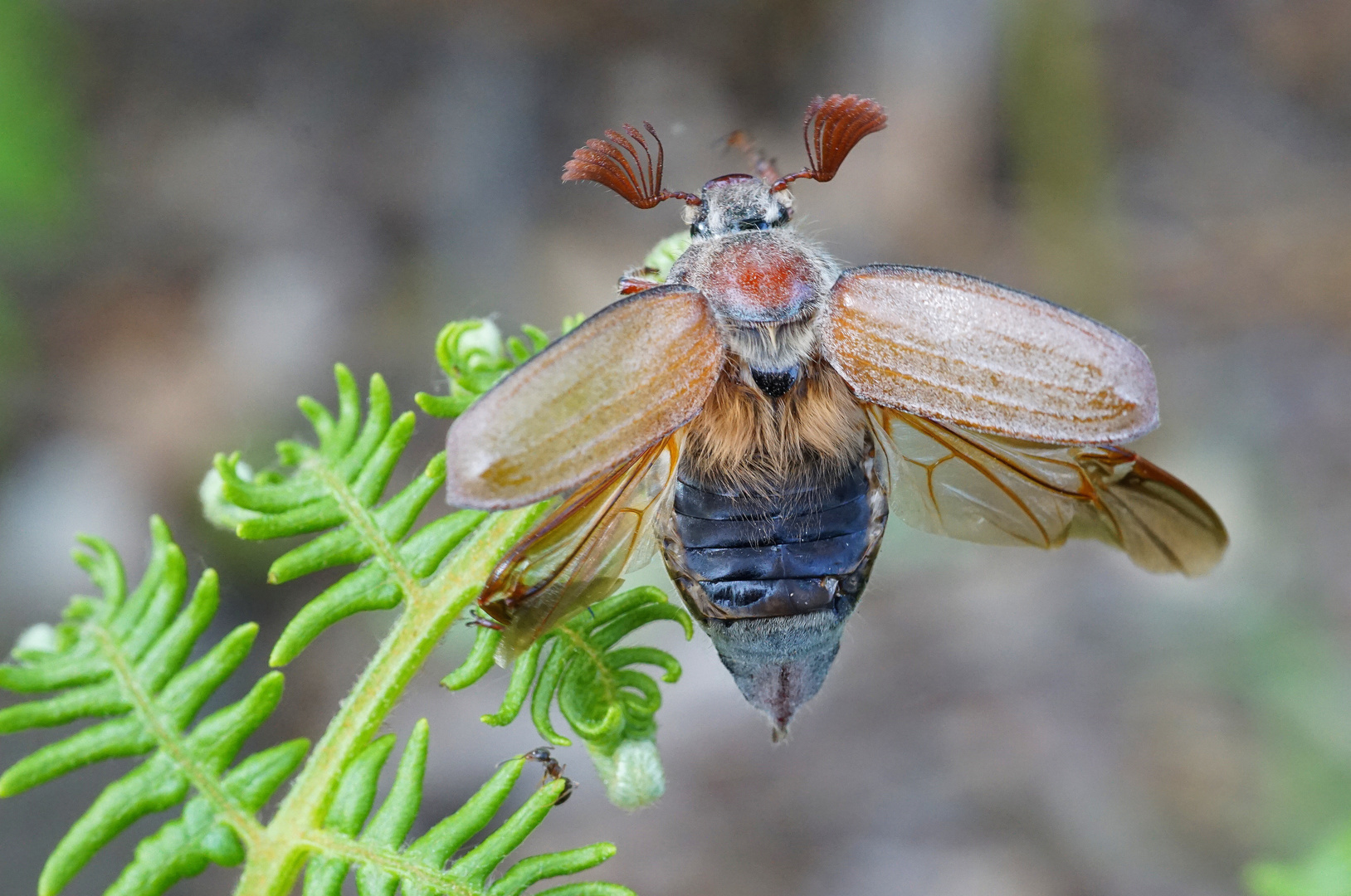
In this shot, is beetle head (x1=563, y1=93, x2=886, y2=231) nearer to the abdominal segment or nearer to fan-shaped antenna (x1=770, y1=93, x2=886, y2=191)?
fan-shaped antenna (x1=770, y1=93, x2=886, y2=191)

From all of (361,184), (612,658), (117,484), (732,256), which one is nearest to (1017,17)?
(361,184)

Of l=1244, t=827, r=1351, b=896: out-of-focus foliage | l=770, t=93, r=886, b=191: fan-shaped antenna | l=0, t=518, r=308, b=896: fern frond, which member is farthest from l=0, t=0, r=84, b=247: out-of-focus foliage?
l=1244, t=827, r=1351, b=896: out-of-focus foliage

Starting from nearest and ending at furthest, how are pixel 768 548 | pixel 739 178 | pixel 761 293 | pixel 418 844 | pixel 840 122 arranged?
Result: pixel 418 844
pixel 768 548
pixel 761 293
pixel 840 122
pixel 739 178

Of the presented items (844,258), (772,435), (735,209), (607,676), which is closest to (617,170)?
(735,209)

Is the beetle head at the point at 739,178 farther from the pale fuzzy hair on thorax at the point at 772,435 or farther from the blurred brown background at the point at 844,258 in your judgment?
the blurred brown background at the point at 844,258

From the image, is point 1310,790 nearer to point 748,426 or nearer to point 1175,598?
point 1175,598

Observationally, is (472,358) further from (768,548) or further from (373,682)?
(768,548)
